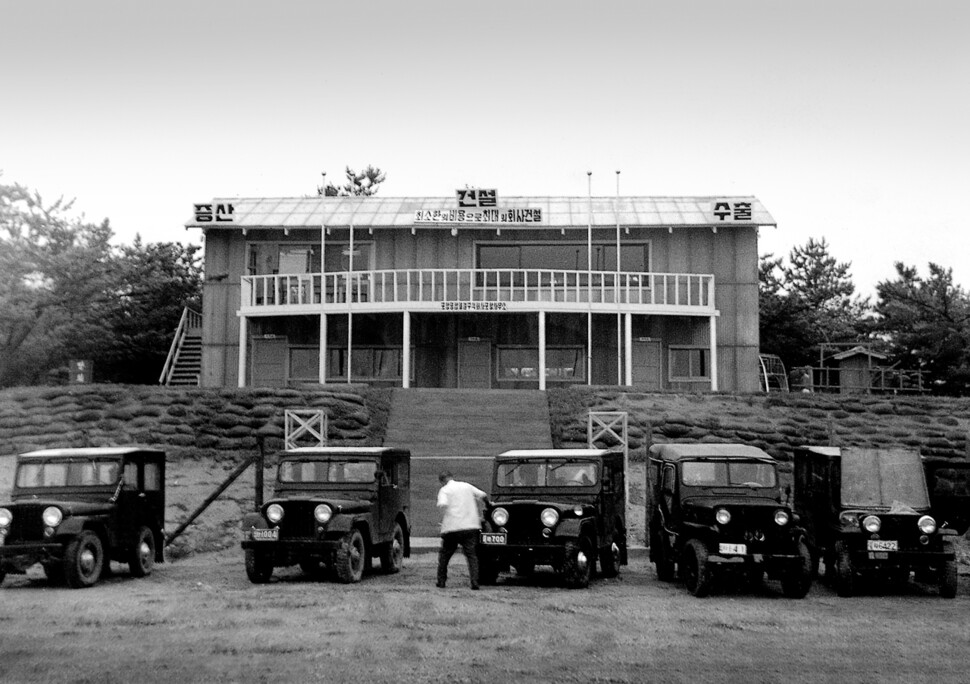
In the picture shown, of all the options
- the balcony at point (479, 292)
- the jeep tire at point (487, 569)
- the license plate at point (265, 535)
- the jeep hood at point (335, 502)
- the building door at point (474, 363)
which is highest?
the balcony at point (479, 292)

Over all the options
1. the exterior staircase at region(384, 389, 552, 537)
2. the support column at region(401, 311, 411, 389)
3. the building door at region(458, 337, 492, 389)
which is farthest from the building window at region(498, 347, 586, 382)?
the exterior staircase at region(384, 389, 552, 537)

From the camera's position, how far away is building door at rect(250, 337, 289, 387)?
34781mm

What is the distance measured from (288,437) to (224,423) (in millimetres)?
5730

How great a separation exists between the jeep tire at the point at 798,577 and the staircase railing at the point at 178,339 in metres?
25.1

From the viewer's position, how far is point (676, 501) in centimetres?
1498

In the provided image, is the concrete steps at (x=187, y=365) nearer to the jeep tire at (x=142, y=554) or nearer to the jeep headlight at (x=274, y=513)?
the jeep tire at (x=142, y=554)

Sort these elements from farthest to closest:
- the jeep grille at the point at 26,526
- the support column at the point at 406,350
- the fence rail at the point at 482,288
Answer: the fence rail at the point at 482,288 → the support column at the point at 406,350 → the jeep grille at the point at 26,526

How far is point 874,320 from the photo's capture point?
50000 millimetres

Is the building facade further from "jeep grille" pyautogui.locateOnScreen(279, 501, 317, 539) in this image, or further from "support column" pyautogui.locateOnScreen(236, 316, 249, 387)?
"jeep grille" pyautogui.locateOnScreen(279, 501, 317, 539)

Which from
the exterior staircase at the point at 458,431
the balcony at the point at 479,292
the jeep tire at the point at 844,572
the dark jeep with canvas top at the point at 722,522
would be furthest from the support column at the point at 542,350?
the jeep tire at the point at 844,572

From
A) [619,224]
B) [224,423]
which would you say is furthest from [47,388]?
[619,224]

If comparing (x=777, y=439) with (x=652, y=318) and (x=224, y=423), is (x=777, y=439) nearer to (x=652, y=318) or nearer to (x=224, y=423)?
(x=652, y=318)

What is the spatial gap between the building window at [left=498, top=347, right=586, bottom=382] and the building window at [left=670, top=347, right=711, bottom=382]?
2.63 metres

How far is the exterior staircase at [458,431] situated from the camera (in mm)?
22812
